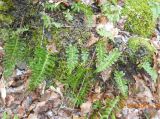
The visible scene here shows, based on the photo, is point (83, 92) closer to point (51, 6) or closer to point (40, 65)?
point (40, 65)

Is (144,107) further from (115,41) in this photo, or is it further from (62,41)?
(62,41)

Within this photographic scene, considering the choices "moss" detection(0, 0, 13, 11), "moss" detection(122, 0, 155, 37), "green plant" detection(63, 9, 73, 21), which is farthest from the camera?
"moss" detection(122, 0, 155, 37)

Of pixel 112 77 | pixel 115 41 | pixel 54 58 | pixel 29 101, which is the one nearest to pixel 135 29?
pixel 115 41

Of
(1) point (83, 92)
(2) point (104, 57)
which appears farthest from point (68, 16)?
(1) point (83, 92)

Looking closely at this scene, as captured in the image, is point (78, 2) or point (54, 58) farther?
point (78, 2)

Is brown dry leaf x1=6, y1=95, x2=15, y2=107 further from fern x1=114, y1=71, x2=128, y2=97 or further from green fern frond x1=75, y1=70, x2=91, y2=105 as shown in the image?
fern x1=114, y1=71, x2=128, y2=97

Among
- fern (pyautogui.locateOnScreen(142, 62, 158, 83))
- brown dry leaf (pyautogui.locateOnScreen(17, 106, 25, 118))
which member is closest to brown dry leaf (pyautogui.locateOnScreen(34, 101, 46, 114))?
brown dry leaf (pyautogui.locateOnScreen(17, 106, 25, 118))

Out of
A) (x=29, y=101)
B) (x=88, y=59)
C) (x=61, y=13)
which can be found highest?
(x=61, y=13)
